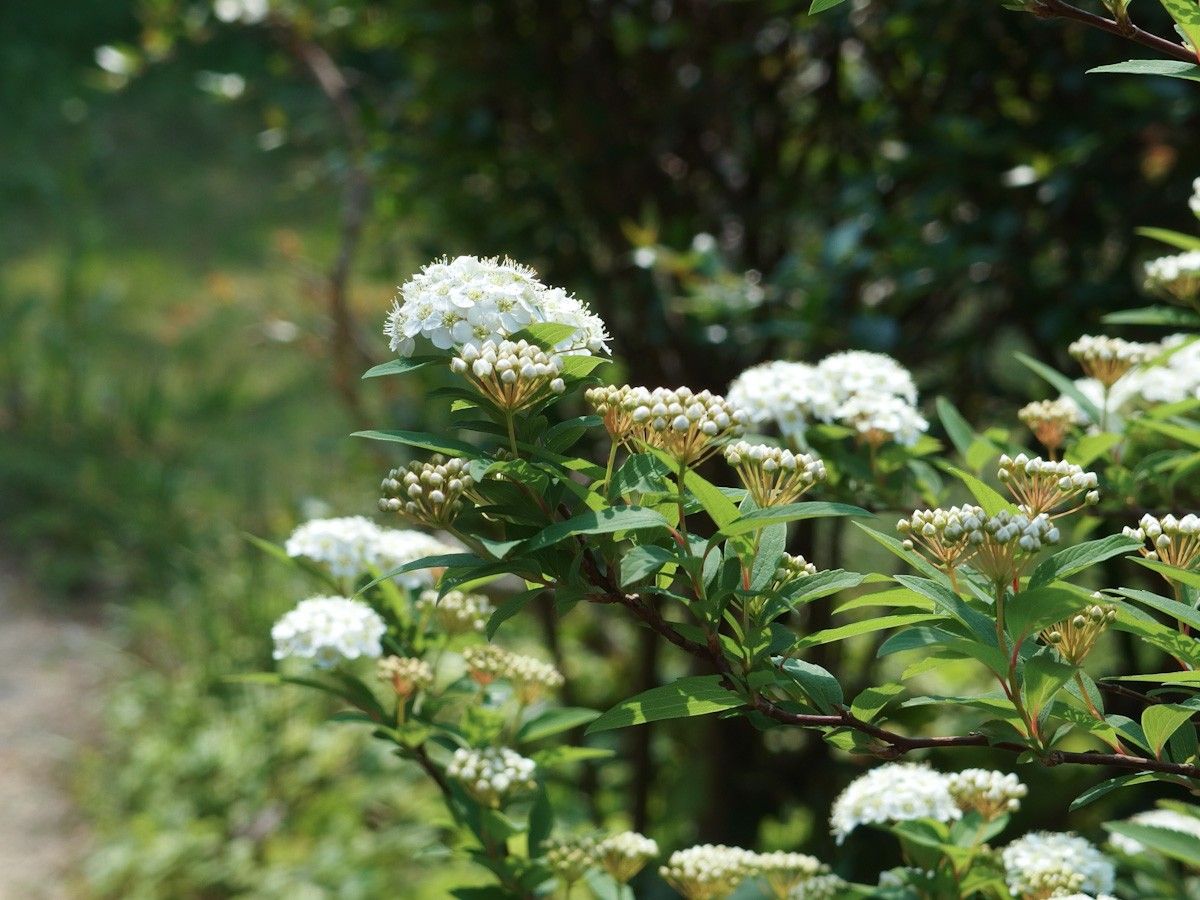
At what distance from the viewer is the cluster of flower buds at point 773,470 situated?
33.4 inches

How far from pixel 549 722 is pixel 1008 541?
0.68 metres

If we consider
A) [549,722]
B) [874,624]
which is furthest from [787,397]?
[874,624]

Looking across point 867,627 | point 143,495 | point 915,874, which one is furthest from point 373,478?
point 867,627

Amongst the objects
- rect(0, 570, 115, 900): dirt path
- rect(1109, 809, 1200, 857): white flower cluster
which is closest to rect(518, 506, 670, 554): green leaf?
rect(1109, 809, 1200, 857): white flower cluster

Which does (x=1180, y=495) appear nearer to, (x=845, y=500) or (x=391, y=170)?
(x=845, y=500)

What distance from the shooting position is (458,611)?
1194 mm

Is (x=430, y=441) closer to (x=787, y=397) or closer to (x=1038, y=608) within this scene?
(x=1038, y=608)

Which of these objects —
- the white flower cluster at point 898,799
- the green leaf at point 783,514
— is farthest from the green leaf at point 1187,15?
the white flower cluster at point 898,799

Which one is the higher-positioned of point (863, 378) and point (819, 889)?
point (863, 378)

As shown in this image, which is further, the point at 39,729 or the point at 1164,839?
the point at 39,729

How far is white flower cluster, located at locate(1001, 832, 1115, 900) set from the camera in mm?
1040

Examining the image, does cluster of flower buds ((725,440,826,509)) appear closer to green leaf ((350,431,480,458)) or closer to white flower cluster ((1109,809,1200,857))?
green leaf ((350,431,480,458))

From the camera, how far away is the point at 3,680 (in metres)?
3.52

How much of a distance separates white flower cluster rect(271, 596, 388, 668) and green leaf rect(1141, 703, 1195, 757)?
0.64 m
